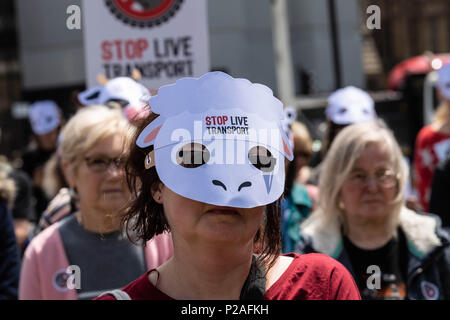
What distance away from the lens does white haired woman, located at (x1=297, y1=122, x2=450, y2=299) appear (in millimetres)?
2969

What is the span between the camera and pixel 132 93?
11.1ft

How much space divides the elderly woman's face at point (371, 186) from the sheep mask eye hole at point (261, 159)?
1.48 meters

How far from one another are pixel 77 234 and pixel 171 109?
1362 mm

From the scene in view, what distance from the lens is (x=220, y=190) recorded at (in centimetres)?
170

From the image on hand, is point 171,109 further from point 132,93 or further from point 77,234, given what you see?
point 132,93

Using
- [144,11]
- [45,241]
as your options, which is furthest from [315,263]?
[144,11]

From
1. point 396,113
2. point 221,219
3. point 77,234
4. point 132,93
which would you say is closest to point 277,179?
point 221,219

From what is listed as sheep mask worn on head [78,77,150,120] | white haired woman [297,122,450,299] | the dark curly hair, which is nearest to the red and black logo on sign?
sheep mask worn on head [78,77,150,120]

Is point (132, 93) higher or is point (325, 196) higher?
point (132, 93)

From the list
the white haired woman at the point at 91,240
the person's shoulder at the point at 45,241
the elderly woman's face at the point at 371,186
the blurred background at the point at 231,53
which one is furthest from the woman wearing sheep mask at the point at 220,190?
the blurred background at the point at 231,53

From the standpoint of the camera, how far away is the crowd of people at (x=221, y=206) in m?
1.74

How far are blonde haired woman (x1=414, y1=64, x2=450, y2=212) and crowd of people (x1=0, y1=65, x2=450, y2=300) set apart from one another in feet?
0.04

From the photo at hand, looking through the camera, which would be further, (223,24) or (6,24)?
(6,24)

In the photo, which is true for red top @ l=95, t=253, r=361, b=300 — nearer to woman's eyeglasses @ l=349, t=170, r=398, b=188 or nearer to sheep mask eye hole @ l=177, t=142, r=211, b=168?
sheep mask eye hole @ l=177, t=142, r=211, b=168
